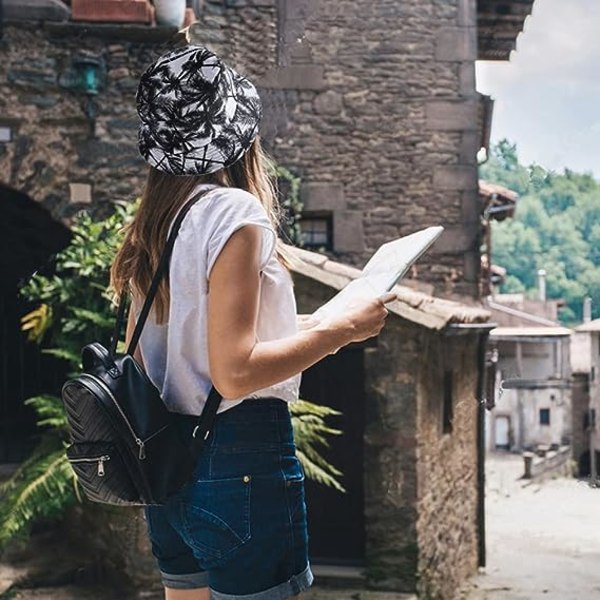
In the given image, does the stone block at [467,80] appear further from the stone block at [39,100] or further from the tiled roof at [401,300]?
the stone block at [39,100]

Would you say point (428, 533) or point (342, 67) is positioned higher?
point (342, 67)

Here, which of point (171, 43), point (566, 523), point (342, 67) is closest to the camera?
point (566, 523)

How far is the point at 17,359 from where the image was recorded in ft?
16.4

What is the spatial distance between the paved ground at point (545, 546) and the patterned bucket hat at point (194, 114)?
220cm

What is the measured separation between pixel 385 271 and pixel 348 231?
359 centimetres

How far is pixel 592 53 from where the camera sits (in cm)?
248

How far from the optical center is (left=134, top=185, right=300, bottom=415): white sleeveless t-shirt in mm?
1029

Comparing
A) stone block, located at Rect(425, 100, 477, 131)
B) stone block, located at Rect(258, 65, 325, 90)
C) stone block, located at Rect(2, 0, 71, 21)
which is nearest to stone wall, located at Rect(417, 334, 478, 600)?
stone block, located at Rect(425, 100, 477, 131)

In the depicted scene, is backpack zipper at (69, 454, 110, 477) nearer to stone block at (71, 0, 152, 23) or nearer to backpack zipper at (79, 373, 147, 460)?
backpack zipper at (79, 373, 147, 460)

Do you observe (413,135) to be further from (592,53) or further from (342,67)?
(592,53)

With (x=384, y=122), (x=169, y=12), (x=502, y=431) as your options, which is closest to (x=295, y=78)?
(x=384, y=122)

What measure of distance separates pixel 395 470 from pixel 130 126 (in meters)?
1.72

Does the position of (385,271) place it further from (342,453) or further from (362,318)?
(342,453)

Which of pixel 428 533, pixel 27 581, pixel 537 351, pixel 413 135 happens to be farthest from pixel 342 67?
pixel 27 581
